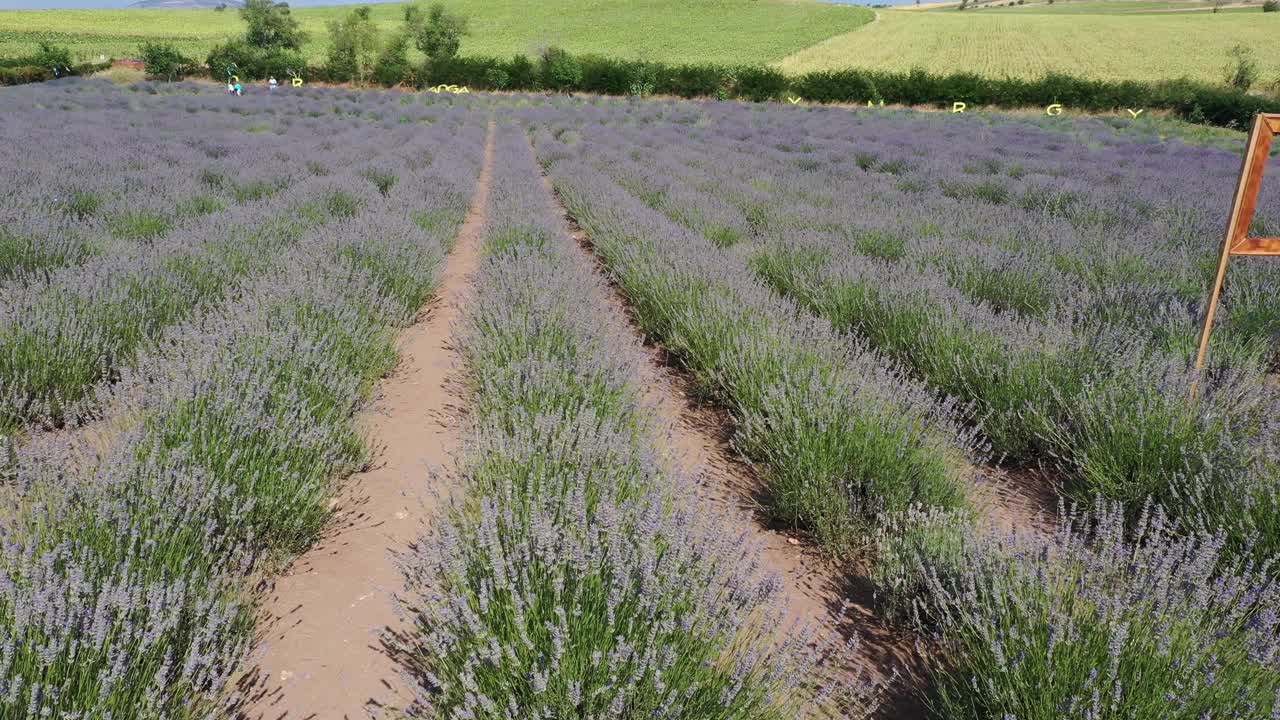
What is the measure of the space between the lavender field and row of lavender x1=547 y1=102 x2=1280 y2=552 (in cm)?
3

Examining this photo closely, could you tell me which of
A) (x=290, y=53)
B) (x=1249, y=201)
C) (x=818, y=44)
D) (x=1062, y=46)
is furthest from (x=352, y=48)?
(x=1062, y=46)

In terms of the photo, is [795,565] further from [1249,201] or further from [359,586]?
[1249,201]

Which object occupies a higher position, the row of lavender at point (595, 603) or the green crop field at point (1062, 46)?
the green crop field at point (1062, 46)

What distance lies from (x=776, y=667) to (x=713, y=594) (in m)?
0.23

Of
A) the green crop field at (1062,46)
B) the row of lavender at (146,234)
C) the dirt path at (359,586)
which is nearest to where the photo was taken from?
the dirt path at (359,586)

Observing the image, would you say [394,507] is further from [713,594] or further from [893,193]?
[893,193]

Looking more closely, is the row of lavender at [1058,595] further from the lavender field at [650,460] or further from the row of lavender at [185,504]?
the row of lavender at [185,504]

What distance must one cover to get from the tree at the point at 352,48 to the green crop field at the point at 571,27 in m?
11.0

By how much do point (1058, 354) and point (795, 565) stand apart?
1.98m

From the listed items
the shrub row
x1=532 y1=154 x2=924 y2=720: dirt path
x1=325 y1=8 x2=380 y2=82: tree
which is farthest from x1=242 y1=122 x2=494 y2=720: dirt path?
x1=325 y1=8 x2=380 y2=82: tree

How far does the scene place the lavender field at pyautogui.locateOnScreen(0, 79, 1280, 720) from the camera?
1.59 metres

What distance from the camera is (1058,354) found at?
3.56 metres

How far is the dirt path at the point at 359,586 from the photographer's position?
1.96 m

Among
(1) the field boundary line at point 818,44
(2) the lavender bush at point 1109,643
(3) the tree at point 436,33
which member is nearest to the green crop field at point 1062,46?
(1) the field boundary line at point 818,44
